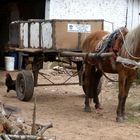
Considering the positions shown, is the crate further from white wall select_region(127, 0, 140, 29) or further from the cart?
white wall select_region(127, 0, 140, 29)

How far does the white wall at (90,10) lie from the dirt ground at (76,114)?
4729 mm

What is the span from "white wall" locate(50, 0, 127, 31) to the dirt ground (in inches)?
186

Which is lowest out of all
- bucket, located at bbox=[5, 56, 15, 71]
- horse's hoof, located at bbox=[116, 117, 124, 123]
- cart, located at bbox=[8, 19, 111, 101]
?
bucket, located at bbox=[5, 56, 15, 71]

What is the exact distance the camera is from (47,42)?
33.3 ft

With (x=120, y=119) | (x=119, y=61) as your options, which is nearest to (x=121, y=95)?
(x=120, y=119)

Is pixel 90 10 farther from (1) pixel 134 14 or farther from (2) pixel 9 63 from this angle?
(2) pixel 9 63

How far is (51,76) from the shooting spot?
604 inches

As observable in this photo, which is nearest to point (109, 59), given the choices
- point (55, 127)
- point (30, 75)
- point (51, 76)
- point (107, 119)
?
point (107, 119)

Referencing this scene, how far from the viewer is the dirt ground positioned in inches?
299

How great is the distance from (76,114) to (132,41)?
6.40 feet

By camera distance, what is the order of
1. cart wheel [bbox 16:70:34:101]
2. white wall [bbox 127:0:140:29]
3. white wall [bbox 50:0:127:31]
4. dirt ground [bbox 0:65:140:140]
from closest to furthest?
dirt ground [bbox 0:65:140:140], cart wheel [bbox 16:70:34:101], white wall [bbox 50:0:127:31], white wall [bbox 127:0:140:29]

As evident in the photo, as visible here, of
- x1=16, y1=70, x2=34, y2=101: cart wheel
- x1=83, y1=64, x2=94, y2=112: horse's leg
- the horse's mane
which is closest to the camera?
the horse's mane

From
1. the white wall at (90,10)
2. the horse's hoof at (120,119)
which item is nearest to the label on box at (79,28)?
the horse's hoof at (120,119)

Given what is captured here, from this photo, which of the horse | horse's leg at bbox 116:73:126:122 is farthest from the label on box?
horse's leg at bbox 116:73:126:122
